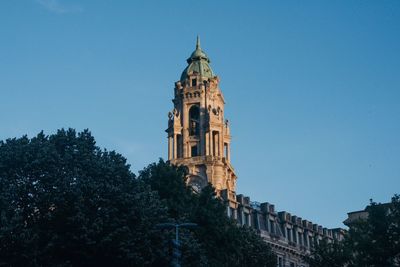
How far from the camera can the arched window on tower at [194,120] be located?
93.6m

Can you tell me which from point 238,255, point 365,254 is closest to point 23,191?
point 238,255

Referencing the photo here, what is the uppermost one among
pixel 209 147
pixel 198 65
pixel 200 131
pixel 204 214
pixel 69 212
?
pixel 198 65

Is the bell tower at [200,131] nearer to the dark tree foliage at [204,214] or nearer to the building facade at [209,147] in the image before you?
the building facade at [209,147]

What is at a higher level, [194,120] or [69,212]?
[194,120]

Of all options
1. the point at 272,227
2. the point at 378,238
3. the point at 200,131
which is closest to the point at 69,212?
the point at 378,238

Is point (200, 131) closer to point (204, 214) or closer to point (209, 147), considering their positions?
point (209, 147)

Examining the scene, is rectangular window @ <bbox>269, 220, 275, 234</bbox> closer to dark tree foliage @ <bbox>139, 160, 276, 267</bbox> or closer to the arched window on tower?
the arched window on tower

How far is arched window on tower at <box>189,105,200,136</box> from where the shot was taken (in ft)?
307

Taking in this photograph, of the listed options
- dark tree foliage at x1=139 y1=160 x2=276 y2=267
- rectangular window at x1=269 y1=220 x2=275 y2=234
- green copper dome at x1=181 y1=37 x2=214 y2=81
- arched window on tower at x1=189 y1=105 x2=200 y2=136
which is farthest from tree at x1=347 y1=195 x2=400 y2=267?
green copper dome at x1=181 y1=37 x2=214 y2=81

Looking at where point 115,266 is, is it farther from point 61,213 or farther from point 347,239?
point 347,239

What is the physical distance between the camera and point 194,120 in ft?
310

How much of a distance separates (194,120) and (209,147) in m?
5.88

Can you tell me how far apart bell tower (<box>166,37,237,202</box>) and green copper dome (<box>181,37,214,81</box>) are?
192mm

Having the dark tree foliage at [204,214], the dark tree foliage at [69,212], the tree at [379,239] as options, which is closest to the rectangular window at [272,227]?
the dark tree foliage at [204,214]
